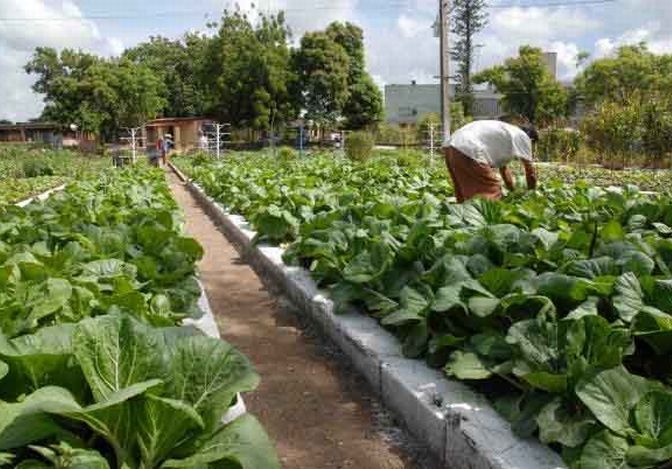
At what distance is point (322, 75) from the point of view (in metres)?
41.2

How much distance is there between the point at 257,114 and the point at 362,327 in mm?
38136

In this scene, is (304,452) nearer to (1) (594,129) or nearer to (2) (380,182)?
(2) (380,182)

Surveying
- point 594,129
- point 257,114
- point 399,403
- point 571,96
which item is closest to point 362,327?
point 399,403

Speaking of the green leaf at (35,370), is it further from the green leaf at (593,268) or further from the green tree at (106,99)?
the green tree at (106,99)

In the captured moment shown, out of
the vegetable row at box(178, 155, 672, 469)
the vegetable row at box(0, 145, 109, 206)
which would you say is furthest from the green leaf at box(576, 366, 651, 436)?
the vegetable row at box(0, 145, 109, 206)

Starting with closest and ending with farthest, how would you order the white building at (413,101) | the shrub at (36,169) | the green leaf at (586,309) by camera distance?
the green leaf at (586,309) → the shrub at (36,169) → the white building at (413,101)

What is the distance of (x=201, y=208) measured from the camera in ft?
48.0

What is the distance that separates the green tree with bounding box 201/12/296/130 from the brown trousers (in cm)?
3445

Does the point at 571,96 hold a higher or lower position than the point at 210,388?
higher

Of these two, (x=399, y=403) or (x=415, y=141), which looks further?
(x=415, y=141)

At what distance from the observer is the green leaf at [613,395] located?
2348 mm

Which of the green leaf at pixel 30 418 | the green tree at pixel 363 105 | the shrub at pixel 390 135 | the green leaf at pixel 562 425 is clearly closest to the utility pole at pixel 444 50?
the shrub at pixel 390 135

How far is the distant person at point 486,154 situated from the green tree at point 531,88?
4646 centimetres

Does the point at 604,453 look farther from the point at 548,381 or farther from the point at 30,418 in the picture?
the point at 30,418
